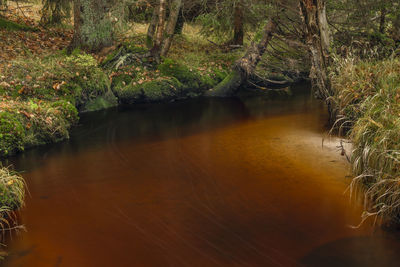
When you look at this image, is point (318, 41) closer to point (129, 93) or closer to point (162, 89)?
point (162, 89)

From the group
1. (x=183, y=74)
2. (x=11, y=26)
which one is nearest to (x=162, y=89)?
(x=183, y=74)

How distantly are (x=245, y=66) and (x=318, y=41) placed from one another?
3.51 metres

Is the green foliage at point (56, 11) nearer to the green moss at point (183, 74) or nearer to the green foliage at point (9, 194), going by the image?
the green moss at point (183, 74)

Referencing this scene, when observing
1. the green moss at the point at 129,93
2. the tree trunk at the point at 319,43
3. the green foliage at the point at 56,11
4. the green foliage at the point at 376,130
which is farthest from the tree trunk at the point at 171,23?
the green foliage at the point at 376,130

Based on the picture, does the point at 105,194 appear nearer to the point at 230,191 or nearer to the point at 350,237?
the point at 230,191

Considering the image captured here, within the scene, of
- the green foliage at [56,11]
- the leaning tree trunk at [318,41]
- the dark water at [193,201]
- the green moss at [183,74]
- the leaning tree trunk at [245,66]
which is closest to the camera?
the dark water at [193,201]

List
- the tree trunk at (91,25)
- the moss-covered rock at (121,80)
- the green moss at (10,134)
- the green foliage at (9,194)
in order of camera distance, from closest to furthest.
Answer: the green foliage at (9,194) → the green moss at (10,134) → the moss-covered rock at (121,80) → the tree trunk at (91,25)

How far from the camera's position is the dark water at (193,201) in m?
4.79

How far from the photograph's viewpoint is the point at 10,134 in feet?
26.0

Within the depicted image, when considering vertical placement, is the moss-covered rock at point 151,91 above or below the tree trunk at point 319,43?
below

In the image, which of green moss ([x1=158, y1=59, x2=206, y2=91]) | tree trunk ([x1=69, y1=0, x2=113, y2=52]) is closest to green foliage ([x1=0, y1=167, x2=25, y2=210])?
green moss ([x1=158, y1=59, x2=206, y2=91])

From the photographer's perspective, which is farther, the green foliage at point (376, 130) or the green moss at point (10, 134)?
the green moss at point (10, 134)

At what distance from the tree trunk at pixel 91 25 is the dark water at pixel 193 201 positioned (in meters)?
3.91

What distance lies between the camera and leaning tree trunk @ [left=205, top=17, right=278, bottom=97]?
12.9 metres
